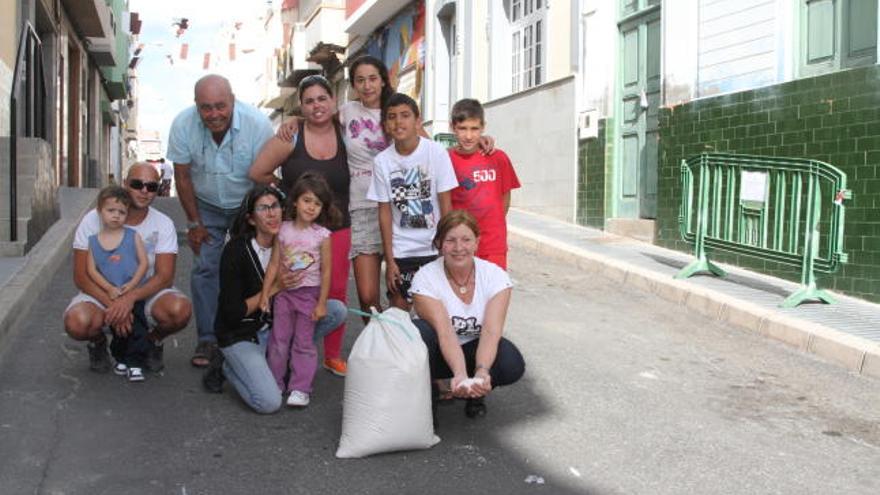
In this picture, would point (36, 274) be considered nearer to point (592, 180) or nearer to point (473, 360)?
point (473, 360)

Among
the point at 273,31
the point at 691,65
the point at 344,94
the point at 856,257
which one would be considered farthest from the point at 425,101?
the point at 273,31

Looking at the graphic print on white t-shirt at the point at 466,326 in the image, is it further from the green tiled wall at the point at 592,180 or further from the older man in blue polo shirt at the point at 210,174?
the green tiled wall at the point at 592,180

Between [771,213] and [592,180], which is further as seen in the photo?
[592,180]

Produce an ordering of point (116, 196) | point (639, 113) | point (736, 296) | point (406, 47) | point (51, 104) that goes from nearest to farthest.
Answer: point (116, 196) → point (736, 296) → point (639, 113) → point (51, 104) → point (406, 47)

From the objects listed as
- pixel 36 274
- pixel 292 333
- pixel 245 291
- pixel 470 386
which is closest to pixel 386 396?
pixel 470 386

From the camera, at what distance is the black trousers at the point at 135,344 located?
4.91 meters

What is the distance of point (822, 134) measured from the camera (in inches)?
322

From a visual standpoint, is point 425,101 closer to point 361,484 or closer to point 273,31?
point 361,484

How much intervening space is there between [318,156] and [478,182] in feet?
2.90

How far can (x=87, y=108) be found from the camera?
26031mm

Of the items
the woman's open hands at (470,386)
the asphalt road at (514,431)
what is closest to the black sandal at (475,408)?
the asphalt road at (514,431)

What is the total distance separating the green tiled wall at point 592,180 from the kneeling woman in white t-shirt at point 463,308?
837 centimetres

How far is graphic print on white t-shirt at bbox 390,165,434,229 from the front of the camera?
4660mm

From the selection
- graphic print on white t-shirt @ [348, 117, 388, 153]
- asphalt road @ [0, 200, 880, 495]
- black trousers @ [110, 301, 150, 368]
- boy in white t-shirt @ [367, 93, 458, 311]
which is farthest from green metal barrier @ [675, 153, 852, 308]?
black trousers @ [110, 301, 150, 368]
